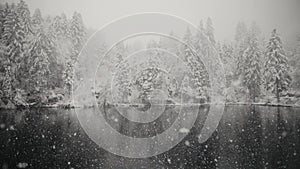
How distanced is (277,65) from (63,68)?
3954 cm

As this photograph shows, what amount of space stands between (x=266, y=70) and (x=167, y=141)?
3359 centimetres

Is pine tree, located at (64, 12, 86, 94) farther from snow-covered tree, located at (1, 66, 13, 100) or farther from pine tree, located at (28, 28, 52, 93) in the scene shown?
snow-covered tree, located at (1, 66, 13, 100)

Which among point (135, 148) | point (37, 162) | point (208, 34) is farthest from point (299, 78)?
point (37, 162)

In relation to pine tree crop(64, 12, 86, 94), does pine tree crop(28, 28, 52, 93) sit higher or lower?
lower

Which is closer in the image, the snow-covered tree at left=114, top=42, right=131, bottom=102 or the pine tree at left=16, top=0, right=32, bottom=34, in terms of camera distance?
the pine tree at left=16, top=0, right=32, bottom=34

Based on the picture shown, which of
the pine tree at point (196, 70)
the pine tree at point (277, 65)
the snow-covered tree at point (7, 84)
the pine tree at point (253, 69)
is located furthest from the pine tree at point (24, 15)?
the pine tree at point (277, 65)

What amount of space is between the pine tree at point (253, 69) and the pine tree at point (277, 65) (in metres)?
4.02

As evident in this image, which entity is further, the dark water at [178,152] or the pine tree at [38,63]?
the pine tree at [38,63]

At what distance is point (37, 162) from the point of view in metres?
11.9

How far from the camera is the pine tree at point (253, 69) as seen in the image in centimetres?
4641

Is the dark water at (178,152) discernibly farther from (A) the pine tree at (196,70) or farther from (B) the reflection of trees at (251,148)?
(A) the pine tree at (196,70)

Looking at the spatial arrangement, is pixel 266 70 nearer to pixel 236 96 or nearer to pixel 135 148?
pixel 236 96

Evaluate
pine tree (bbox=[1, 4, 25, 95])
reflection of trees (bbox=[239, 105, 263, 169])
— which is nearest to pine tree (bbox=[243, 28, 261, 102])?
reflection of trees (bbox=[239, 105, 263, 169])

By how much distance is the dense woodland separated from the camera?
124 feet
